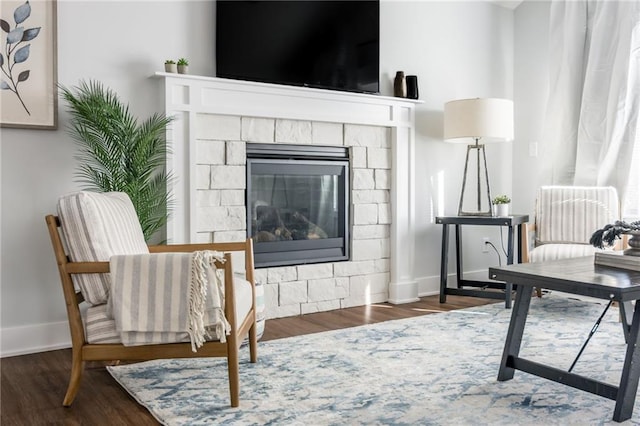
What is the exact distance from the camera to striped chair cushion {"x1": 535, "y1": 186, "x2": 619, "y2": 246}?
13.1 feet

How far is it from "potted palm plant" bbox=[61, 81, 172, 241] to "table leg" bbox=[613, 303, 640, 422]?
224cm

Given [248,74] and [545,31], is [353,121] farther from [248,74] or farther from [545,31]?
[545,31]

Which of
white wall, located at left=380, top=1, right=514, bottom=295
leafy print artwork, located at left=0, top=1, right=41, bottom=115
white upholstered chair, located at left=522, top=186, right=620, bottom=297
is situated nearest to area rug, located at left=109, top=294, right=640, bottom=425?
white upholstered chair, located at left=522, top=186, right=620, bottom=297

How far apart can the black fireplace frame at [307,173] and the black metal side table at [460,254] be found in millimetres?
738

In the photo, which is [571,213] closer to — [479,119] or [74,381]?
[479,119]

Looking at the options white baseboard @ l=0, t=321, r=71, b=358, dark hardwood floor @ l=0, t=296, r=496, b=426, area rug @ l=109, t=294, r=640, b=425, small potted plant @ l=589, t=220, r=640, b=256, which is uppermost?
small potted plant @ l=589, t=220, r=640, b=256

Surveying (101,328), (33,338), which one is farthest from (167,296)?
(33,338)

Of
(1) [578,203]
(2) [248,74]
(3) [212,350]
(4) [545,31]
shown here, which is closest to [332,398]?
(3) [212,350]

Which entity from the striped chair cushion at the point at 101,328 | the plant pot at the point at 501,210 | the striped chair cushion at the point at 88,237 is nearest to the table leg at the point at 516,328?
the striped chair cushion at the point at 101,328

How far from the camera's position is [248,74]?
3494mm

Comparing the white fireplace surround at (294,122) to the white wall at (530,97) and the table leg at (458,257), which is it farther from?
the white wall at (530,97)

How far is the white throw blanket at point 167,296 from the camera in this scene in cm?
209

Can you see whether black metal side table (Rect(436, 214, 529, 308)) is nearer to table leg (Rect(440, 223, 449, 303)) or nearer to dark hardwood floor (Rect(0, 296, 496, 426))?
table leg (Rect(440, 223, 449, 303))

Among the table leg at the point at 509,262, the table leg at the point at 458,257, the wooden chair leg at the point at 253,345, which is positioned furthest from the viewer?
the table leg at the point at 458,257
